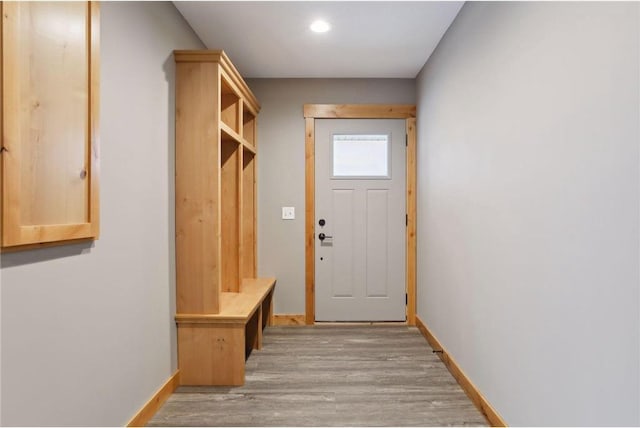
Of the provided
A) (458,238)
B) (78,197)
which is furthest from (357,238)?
(78,197)

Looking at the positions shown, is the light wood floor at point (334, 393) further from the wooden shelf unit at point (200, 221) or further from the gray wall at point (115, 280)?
the gray wall at point (115, 280)

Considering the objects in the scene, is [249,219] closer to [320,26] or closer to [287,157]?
[287,157]

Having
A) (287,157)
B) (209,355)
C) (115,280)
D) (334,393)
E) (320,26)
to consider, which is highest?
(320,26)

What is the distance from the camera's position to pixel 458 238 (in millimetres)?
2518

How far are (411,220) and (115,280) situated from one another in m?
2.82

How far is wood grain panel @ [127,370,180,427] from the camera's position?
1.92 metres

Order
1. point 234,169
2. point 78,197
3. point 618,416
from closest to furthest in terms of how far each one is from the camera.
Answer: point 618,416, point 78,197, point 234,169

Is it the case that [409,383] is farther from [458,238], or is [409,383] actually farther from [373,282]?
[373,282]

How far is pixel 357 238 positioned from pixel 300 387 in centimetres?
174

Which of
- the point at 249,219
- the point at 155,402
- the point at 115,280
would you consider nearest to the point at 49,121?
the point at 115,280

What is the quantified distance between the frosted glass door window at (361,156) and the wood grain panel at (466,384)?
5.45 ft

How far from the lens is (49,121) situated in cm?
130

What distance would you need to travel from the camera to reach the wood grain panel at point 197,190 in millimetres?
2398

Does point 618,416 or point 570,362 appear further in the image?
point 570,362
